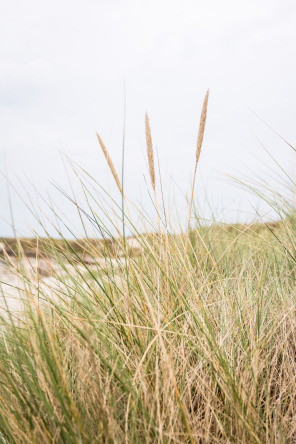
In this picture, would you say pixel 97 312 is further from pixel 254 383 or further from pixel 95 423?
pixel 254 383

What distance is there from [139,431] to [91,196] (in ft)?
2.71

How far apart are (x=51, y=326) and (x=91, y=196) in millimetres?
524

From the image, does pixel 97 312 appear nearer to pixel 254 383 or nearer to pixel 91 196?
pixel 91 196

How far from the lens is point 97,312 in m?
1.35

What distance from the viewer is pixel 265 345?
1312 millimetres

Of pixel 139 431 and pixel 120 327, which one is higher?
pixel 120 327

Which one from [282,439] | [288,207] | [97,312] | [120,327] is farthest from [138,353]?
[288,207]

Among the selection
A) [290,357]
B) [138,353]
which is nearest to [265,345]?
[290,357]

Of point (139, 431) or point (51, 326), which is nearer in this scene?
point (139, 431)

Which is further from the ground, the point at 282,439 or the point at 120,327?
the point at 120,327

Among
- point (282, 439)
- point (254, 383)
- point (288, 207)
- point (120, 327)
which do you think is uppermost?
point (288, 207)

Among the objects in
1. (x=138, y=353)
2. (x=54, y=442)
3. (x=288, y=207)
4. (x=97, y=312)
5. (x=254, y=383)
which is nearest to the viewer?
(x=54, y=442)

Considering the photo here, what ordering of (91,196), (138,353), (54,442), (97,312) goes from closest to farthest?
(54,442), (138,353), (97,312), (91,196)

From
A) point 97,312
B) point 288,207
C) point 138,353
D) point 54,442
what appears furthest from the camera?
point 288,207
